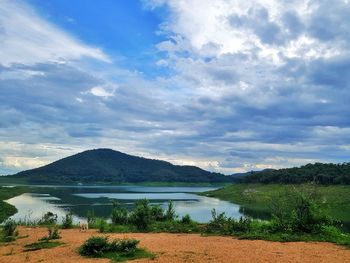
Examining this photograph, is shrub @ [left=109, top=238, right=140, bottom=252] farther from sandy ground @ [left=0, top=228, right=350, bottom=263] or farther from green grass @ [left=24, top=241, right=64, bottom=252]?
green grass @ [left=24, top=241, right=64, bottom=252]

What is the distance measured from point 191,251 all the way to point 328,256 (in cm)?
551

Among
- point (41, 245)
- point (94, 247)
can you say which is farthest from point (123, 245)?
point (41, 245)

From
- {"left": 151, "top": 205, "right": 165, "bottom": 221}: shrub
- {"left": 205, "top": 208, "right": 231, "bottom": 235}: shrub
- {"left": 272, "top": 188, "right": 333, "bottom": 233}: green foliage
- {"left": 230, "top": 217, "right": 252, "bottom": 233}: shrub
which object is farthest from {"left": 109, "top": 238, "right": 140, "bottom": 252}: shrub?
{"left": 151, "top": 205, "right": 165, "bottom": 221}: shrub

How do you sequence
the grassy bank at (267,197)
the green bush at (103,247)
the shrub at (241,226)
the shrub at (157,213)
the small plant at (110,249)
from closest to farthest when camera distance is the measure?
the small plant at (110,249), the green bush at (103,247), the shrub at (241,226), the shrub at (157,213), the grassy bank at (267,197)

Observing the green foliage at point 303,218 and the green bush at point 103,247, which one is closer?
the green bush at point 103,247

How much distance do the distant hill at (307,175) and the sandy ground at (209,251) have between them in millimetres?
89471

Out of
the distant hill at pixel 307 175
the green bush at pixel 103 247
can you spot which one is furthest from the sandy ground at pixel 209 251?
the distant hill at pixel 307 175

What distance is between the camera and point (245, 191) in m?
119

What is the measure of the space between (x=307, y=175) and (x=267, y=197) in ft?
118

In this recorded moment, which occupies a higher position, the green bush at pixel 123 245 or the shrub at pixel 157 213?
the shrub at pixel 157 213

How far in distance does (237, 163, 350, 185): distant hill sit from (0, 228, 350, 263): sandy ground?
3522 inches

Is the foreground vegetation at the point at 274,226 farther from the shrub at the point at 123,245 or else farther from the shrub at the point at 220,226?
the shrub at the point at 123,245

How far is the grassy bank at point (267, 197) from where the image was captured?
71438 mm

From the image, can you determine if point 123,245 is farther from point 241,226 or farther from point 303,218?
point 303,218
